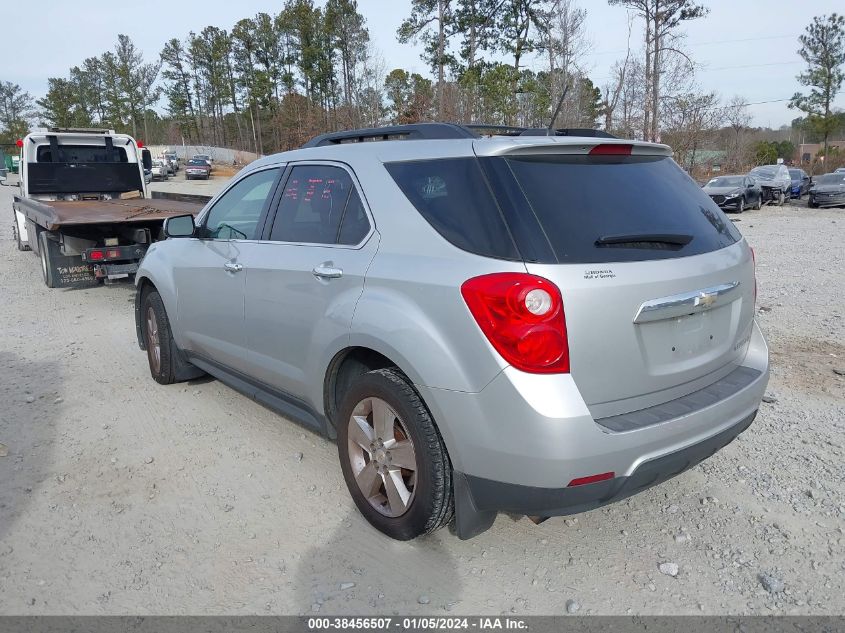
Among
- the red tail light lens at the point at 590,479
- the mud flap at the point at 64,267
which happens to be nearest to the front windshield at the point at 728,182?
the mud flap at the point at 64,267

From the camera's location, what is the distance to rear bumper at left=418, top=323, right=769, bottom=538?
235 centimetres

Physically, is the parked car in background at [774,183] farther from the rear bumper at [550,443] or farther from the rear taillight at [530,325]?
A: the rear taillight at [530,325]

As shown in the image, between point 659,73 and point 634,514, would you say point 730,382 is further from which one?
point 659,73

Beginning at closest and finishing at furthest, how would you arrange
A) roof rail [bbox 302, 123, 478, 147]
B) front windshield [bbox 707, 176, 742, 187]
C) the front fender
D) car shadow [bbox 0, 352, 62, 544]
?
roof rail [bbox 302, 123, 478, 147] < car shadow [bbox 0, 352, 62, 544] < the front fender < front windshield [bbox 707, 176, 742, 187]

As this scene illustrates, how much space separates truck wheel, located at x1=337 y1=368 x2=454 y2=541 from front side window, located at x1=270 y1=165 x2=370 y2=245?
77 centimetres

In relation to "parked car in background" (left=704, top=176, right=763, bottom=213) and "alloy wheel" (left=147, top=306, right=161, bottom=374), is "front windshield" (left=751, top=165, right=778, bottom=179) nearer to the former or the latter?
"parked car in background" (left=704, top=176, right=763, bottom=213)

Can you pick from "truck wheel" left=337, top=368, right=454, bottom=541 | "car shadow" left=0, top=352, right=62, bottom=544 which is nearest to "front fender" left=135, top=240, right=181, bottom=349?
"car shadow" left=0, top=352, right=62, bottom=544

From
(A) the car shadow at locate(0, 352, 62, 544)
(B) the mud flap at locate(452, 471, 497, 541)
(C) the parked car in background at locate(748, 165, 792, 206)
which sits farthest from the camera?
(C) the parked car in background at locate(748, 165, 792, 206)

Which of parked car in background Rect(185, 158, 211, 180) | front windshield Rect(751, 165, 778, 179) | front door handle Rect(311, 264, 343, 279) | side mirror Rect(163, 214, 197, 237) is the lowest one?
front door handle Rect(311, 264, 343, 279)

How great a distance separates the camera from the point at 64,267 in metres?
8.70

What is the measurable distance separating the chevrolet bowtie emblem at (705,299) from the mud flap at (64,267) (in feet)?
27.8

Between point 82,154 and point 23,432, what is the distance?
9.01m

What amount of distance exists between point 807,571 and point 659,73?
3426cm

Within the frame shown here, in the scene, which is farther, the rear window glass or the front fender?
the rear window glass
